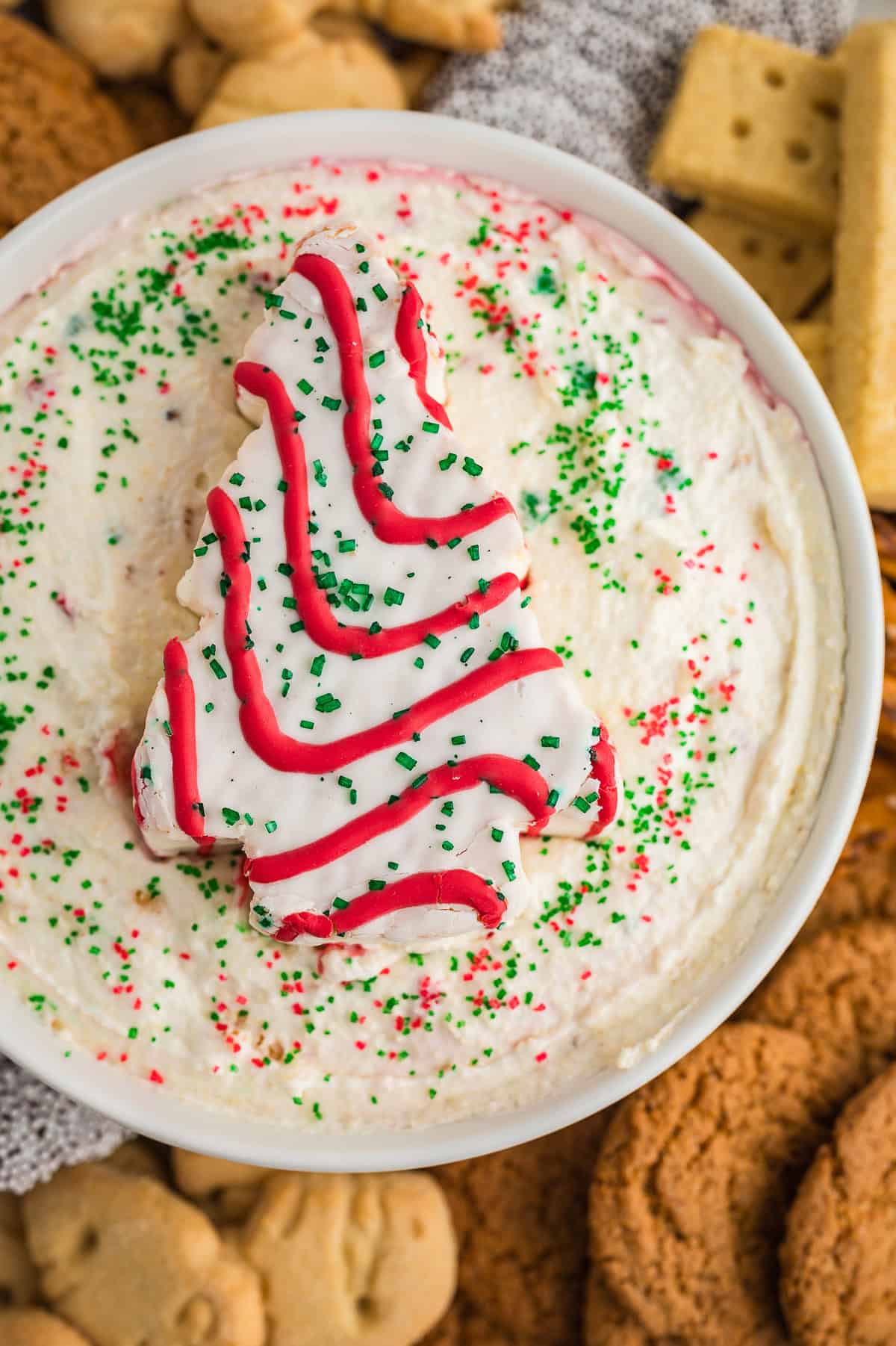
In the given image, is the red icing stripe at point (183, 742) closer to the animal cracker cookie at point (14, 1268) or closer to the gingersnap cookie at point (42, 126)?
the gingersnap cookie at point (42, 126)

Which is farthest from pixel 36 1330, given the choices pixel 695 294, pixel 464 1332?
pixel 695 294

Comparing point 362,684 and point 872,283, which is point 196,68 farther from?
point 362,684

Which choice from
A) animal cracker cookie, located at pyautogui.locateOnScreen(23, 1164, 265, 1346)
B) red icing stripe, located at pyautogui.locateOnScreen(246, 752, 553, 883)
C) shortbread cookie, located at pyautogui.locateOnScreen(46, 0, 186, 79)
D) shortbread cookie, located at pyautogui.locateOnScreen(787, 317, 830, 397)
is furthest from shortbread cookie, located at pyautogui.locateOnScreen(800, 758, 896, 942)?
shortbread cookie, located at pyautogui.locateOnScreen(46, 0, 186, 79)

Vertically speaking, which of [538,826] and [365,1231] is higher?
[538,826]

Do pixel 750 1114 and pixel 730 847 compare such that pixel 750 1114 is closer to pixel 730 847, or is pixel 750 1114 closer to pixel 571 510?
pixel 730 847

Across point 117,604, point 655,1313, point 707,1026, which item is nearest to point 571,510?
point 117,604
